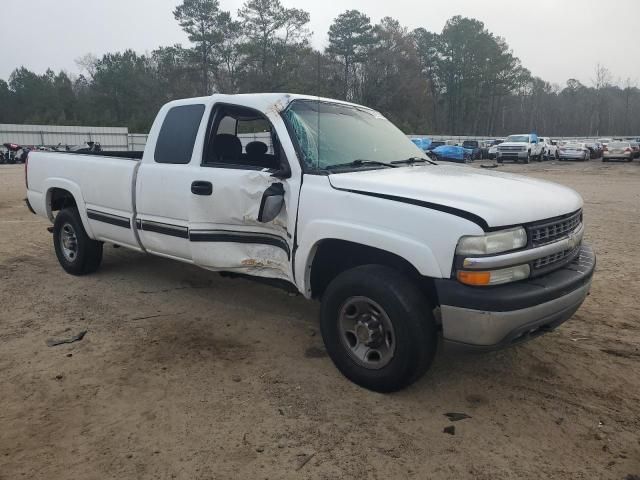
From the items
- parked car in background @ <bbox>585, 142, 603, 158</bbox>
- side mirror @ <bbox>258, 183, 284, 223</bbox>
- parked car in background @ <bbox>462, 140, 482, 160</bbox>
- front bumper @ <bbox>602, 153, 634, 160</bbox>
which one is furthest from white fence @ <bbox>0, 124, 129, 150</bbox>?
side mirror @ <bbox>258, 183, 284, 223</bbox>

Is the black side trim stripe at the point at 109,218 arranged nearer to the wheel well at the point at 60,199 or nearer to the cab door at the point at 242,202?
the wheel well at the point at 60,199

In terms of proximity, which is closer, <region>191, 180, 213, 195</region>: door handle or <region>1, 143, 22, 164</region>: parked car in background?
<region>191, 180, 213, 195</region>: door handle

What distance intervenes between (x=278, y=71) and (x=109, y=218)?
1849 inches

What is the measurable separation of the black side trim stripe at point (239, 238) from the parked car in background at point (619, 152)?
3728cm

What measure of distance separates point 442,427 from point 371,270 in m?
1.04

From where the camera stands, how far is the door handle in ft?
13.8

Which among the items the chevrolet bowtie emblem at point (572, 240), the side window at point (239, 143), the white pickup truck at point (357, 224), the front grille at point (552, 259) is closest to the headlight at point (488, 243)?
the white pickup truck at point (357, 224)

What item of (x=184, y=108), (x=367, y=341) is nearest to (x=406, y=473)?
(x=367, y=341)

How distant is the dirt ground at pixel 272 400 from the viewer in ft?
9.04

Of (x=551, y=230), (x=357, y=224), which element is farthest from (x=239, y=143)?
(x=551, y=230)

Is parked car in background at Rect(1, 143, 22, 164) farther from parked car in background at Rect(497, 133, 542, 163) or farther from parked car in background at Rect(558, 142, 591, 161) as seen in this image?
parked car in background at Rect(558, 142, 591, 161)

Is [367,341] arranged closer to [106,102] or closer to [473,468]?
[473,468]

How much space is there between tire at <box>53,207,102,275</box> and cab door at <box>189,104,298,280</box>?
7.15 ft

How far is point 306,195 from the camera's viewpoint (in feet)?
12.0
